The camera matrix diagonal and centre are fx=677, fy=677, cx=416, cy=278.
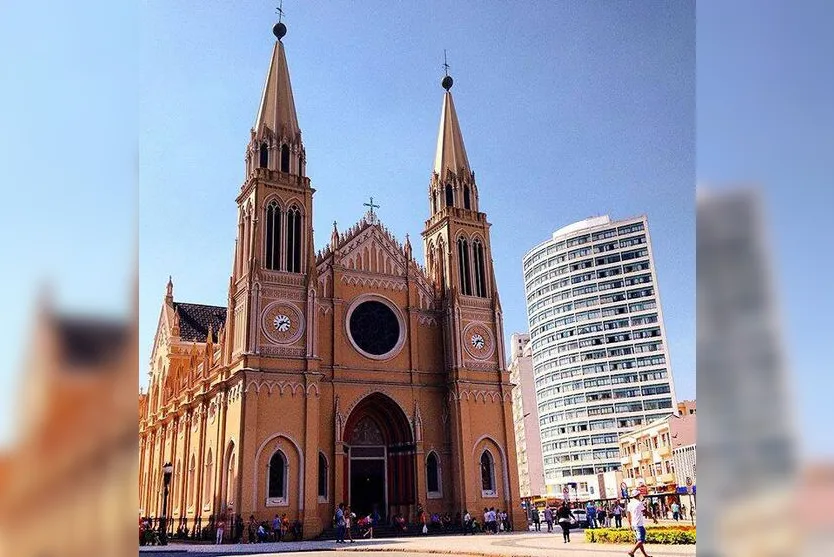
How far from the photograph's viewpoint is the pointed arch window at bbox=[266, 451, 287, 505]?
29375 mm

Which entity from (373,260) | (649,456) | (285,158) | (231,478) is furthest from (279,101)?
(649,456)

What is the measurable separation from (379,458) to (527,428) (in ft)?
202

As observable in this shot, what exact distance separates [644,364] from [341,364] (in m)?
53.0

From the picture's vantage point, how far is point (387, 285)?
118 feet

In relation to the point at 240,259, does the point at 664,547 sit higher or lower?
lower

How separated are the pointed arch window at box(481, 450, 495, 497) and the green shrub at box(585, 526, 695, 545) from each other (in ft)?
40.5

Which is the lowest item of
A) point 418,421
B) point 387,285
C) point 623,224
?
point 418,421

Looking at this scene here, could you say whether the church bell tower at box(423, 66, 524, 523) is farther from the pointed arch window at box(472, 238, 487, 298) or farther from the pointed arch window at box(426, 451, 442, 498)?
the pointed arch window at box(426, 451, 442, 498)

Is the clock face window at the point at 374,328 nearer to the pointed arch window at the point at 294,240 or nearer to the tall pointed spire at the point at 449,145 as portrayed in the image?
the pointed arch window at the point at 294,240

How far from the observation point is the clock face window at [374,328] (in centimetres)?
3481
